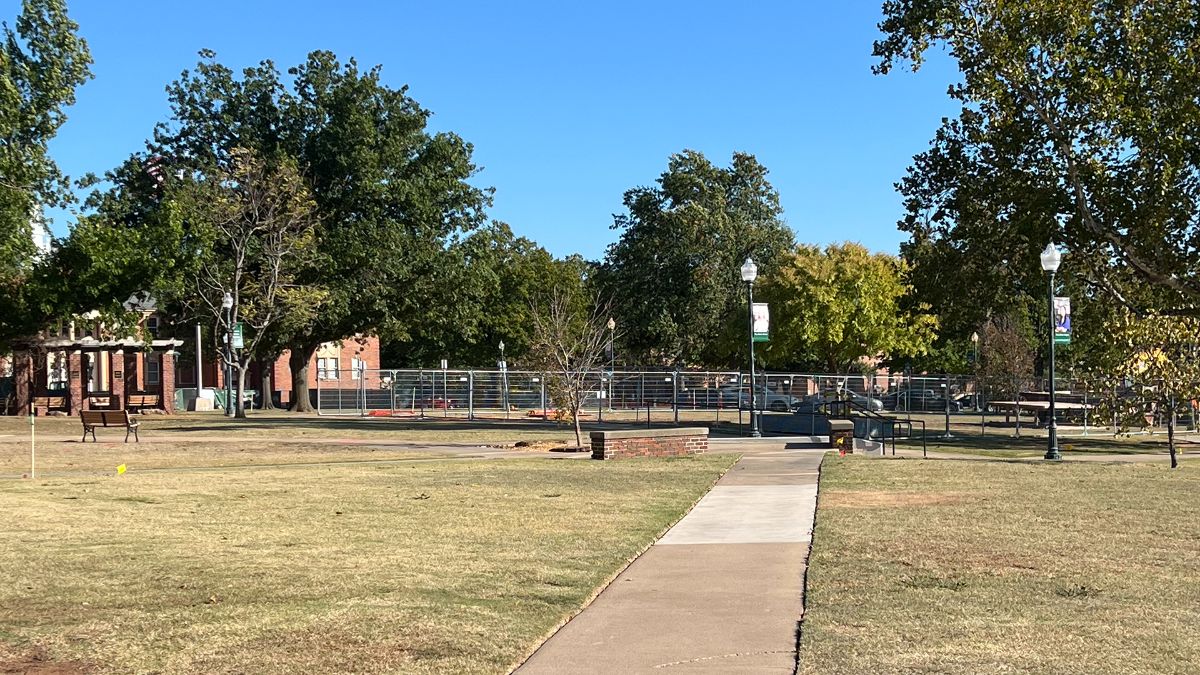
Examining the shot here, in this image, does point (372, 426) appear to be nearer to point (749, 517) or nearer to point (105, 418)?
point (105, 418)

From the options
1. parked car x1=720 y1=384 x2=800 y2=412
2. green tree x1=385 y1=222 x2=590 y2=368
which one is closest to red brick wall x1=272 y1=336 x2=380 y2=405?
green tree x1=385 y1=222 x2=590 y2=368

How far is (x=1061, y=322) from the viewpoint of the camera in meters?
27.9

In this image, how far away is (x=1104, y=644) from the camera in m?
6.32

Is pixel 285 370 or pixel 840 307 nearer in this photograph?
pixel 840 307

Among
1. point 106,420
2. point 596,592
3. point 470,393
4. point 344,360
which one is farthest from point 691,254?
point 596,592

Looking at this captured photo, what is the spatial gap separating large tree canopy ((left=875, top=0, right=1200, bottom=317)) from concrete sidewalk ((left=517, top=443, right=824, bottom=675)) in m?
18.0

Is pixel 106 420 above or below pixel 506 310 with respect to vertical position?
below

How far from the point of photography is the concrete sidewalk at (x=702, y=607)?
6.21 meters

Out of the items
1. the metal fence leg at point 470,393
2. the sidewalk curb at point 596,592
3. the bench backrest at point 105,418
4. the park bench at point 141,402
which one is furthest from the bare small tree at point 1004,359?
the park bench at point 141,402

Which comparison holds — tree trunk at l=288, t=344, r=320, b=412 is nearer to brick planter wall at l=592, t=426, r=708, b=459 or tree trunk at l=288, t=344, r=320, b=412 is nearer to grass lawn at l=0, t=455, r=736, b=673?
brick planter wall at l=592, t=426, r=708, b=459

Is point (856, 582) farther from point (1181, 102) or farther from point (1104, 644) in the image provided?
point (1181, 102)

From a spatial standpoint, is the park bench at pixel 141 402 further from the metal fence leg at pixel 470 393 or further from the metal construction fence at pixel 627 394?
the metal fence leg at pixel 470 393

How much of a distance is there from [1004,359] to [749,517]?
41.1 metres

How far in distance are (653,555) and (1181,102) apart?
21114mm
